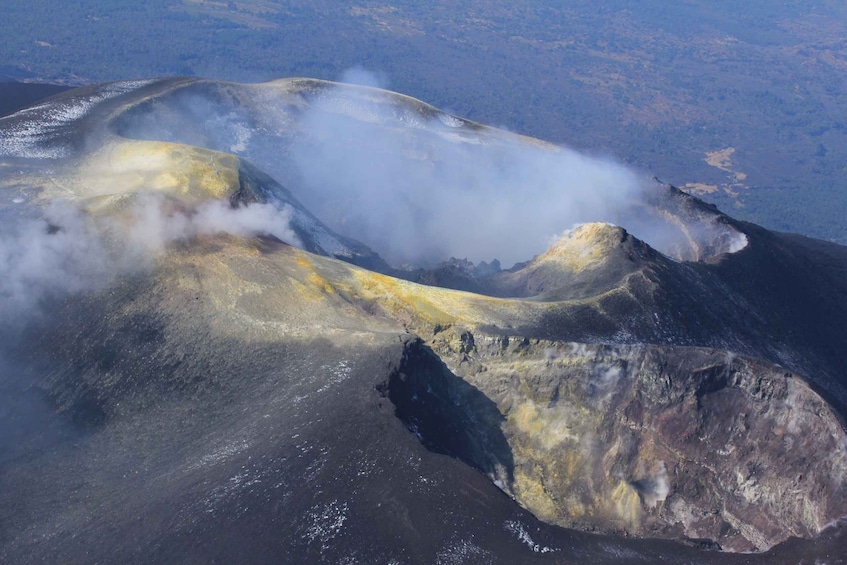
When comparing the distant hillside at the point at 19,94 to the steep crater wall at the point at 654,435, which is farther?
the distant hillside at the point at 19,94

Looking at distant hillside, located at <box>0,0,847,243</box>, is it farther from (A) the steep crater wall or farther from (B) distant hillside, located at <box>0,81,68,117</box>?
(A) the steep crater wall

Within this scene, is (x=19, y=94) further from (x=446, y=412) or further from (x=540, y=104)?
(x=540, y=104)

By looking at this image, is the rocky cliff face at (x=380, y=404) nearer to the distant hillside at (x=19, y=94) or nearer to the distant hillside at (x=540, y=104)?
the distant hillside at (x=19, y=94)

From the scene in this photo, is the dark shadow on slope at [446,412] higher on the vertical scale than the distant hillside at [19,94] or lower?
lower

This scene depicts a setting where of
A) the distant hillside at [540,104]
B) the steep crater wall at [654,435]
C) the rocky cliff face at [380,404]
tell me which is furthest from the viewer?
the distant hillside at [540,104]

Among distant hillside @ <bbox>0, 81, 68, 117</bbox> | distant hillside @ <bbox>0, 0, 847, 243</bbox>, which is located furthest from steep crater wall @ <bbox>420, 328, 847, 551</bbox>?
distant hillside @ <bbox>0, 0, 847, 243</bbox>

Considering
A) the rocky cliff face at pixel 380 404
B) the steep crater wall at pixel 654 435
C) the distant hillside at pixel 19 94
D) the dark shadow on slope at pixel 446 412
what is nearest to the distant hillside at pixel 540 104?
the distant hillside at pixel 19 94

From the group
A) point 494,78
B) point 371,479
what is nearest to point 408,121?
point 371,479

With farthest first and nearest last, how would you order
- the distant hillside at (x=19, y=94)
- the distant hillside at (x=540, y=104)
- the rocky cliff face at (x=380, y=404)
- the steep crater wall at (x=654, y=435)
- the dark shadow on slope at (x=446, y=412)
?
1. the distant hillside at (x=540, y=104)
2. the distant hillside at (x=19, y=94)
3. the steep crater wall at (x=654, y=435)
4. the dark shadow on slope at (x=446, y=412)
5. the rocky cliff face at (x=380, y=404)
